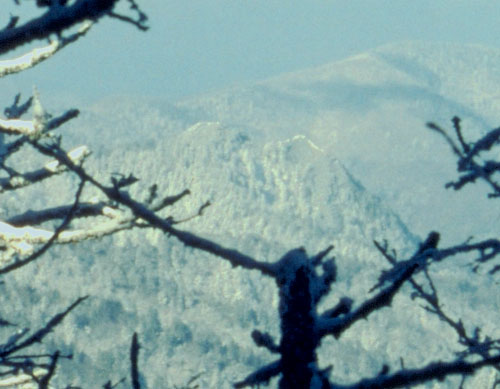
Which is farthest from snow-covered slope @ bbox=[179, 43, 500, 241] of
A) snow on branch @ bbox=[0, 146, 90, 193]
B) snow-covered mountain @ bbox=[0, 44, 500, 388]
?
snow on branch @ bbox=[0, 146, 90, 193]

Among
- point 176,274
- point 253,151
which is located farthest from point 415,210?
point 176,274

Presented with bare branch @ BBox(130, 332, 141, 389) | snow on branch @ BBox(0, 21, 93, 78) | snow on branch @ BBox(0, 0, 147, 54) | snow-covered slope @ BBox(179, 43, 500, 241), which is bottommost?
bare branch @ BBox(130, 332, 141, 389)

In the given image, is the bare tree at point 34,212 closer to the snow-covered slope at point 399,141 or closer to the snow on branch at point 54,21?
the snow on branch at point 54,21

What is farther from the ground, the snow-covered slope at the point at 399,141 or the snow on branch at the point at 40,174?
the snow-covered slope at the point at 399,141

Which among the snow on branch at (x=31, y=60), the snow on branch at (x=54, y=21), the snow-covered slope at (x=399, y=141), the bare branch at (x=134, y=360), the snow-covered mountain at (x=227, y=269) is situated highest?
the snow-covered slope at (x=399, y=141)

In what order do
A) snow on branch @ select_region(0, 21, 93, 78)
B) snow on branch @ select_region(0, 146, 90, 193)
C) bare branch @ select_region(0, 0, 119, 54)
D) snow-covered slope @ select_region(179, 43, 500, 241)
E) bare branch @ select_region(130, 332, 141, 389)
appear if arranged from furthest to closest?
snow-covered slope @ select_region(179, 43, 500, 241) → snow on branch @ select_region(0, 146, 90, 193) → snow on branch @ select_region(0, 21, 93, 78) → bare branch @ select_region(130, 332, 141, 389) → bare branch @ select_region(0, 0, 119, 54)

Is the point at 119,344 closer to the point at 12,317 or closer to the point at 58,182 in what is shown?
the point at 12,317

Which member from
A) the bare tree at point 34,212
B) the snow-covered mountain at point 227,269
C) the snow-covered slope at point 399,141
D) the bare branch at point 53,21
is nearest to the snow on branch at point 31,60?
the bare tree at point 34,212

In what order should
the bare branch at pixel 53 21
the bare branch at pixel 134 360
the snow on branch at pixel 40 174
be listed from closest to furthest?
the bare branch at pixel 53 21, the bare branch at pixel 134 360, the snow on branch at pixel 40 174

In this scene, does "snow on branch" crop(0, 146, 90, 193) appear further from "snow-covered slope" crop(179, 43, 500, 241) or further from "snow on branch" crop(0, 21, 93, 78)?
"snow-covered slope" crop(179, 43, 500, 241)

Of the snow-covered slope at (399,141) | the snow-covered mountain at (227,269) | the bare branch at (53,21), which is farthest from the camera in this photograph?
the snow-covered slope at (399,141)

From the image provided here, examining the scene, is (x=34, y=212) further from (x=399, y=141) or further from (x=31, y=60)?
(x=399, y=141)

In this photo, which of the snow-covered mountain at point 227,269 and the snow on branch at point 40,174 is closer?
the snow on branch at point 40,174

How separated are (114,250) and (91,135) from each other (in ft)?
335
